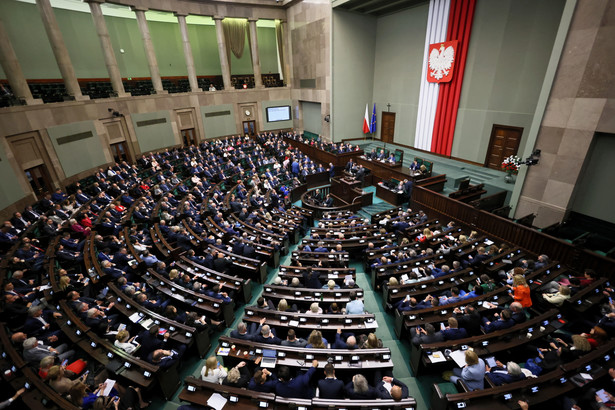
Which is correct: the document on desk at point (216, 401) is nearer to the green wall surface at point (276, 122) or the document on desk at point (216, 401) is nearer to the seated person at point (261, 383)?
the seated person at point (261, 383)

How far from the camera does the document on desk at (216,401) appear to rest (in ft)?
11.7

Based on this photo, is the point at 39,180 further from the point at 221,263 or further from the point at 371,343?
the point at 371,343

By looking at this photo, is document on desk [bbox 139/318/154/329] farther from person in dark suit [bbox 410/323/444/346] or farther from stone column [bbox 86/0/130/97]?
stone column [bbox 86/0/130/97]

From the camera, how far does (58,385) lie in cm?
370

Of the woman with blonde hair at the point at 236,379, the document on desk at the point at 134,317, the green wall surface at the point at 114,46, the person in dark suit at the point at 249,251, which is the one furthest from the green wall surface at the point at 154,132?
the woman with blonde hair at the point at 236,379

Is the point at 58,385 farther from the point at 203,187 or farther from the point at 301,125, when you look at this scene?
the point at 301,125

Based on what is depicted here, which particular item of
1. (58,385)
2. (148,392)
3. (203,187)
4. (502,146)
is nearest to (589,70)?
(502,146)

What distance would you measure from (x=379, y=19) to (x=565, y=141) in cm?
1455

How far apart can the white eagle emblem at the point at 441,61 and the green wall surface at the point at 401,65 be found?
3.42 ft

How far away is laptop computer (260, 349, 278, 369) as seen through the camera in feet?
13.7

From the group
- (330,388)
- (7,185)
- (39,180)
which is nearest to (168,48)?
(39,180)

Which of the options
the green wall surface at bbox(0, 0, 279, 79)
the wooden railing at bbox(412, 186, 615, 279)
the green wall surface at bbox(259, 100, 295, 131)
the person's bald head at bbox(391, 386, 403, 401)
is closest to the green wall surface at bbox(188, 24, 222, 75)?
the green wall surface at bbox(0, 0, 279, 79)

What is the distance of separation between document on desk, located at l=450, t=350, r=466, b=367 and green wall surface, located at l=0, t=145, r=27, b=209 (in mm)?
13619

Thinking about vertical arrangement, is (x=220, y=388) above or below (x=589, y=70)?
below
